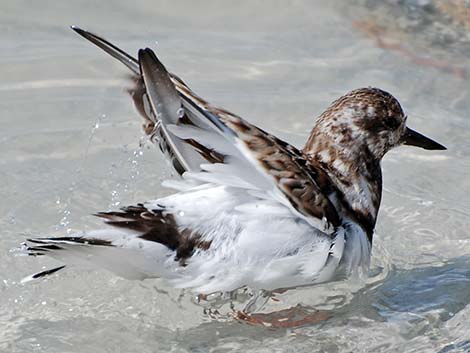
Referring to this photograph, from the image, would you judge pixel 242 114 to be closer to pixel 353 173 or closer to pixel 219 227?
pixel 353 173

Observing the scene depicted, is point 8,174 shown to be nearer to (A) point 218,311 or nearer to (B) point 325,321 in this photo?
(A) point 218,311

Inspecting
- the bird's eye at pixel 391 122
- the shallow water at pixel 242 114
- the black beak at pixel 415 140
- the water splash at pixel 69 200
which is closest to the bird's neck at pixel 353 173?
the bird's eye at pixel 391 122

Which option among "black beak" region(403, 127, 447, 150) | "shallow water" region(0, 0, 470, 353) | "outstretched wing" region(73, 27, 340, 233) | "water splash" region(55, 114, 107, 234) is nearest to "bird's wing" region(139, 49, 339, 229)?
"outstretched wing" region(73, 27, 340, 233)

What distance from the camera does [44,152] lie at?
5707 mm

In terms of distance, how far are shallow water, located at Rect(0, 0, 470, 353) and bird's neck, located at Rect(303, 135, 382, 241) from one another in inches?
15.9

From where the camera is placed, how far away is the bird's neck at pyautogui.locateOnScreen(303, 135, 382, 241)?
457 cm

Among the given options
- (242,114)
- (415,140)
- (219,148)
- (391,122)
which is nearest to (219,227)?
(219,148)

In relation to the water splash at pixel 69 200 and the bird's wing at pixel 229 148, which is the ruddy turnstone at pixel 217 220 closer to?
the bird's wing at pixel 229 148

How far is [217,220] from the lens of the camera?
13.4ft

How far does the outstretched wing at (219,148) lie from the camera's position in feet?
12.6

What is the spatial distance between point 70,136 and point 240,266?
6.73 feet

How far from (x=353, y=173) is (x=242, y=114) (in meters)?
1.65

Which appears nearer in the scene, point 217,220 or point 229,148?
point 229,148

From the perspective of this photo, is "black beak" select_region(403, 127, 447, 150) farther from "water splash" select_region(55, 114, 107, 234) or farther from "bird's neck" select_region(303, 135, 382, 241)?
"water splash" select_region(55, 114, 107, 234)
